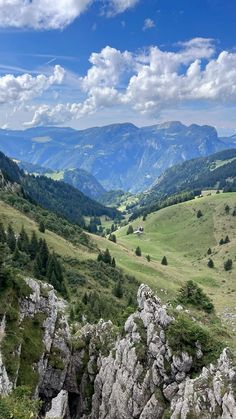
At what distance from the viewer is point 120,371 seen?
45.3m

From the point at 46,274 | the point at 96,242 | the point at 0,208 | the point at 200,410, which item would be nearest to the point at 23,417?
the point at 200,410

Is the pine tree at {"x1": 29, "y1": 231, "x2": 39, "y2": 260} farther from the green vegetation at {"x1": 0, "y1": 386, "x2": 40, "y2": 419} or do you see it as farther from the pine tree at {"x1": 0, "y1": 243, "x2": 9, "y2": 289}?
the green vegetation at {"x1": 0, "y1": 386, "x2": 40, "y2": 419}

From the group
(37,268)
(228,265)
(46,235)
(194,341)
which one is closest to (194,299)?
(194,341)

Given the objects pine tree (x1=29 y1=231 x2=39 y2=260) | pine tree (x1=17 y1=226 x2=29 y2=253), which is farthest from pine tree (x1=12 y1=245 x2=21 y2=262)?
pine tree (x1=29 y1=231 x2=39 y2=260)

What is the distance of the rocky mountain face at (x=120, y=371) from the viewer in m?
35.2

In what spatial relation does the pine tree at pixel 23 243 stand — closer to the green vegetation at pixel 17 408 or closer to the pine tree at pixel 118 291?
the pine tree at pixel 118 291

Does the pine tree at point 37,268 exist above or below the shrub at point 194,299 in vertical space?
below

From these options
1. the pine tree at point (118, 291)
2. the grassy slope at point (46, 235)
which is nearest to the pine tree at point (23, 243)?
the grassy slope at point (46, 235)

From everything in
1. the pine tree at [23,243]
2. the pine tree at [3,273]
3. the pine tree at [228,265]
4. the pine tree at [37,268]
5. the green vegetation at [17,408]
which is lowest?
the green vegetation at [17,408]

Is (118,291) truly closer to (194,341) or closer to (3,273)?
(3,273)

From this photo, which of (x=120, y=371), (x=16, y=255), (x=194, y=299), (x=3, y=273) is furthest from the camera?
(x=16, y=255)

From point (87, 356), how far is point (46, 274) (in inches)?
1989

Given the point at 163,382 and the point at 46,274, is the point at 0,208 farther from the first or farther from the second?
the point at 163,382

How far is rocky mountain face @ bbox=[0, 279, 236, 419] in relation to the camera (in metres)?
35.2
